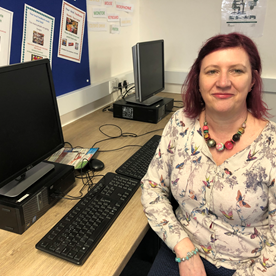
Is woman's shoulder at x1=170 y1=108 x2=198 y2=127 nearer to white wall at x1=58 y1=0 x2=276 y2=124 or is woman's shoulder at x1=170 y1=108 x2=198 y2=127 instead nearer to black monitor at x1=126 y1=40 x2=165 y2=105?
black monitor at x1=126 y1=40 x2=165 y2=105

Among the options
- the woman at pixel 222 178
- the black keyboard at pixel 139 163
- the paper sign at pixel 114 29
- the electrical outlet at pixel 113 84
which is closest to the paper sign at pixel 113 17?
the paper sign at pixel 114 29

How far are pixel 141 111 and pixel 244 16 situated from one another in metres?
1.07

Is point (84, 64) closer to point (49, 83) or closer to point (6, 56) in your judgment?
point (6, 56)

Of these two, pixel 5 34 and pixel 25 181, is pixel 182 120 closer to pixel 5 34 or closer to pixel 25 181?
pixel 25 181

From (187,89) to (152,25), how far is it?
148cm

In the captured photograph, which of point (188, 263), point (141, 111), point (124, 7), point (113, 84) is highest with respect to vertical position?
point (124, 7)

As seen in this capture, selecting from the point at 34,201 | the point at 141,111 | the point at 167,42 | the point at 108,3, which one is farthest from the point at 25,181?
the point at 167,42

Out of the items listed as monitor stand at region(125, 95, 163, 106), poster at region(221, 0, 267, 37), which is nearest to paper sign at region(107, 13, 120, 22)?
monitor stand at region(125, 95, 163, 106)

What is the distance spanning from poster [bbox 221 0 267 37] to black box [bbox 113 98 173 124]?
82 centimetres

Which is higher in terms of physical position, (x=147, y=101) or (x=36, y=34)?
(x=36, y=34)

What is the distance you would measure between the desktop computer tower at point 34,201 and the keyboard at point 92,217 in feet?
0.30

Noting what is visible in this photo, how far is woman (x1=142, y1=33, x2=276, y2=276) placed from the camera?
870 mm

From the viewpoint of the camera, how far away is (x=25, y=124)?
95cm

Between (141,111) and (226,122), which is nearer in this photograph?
(226,122)
